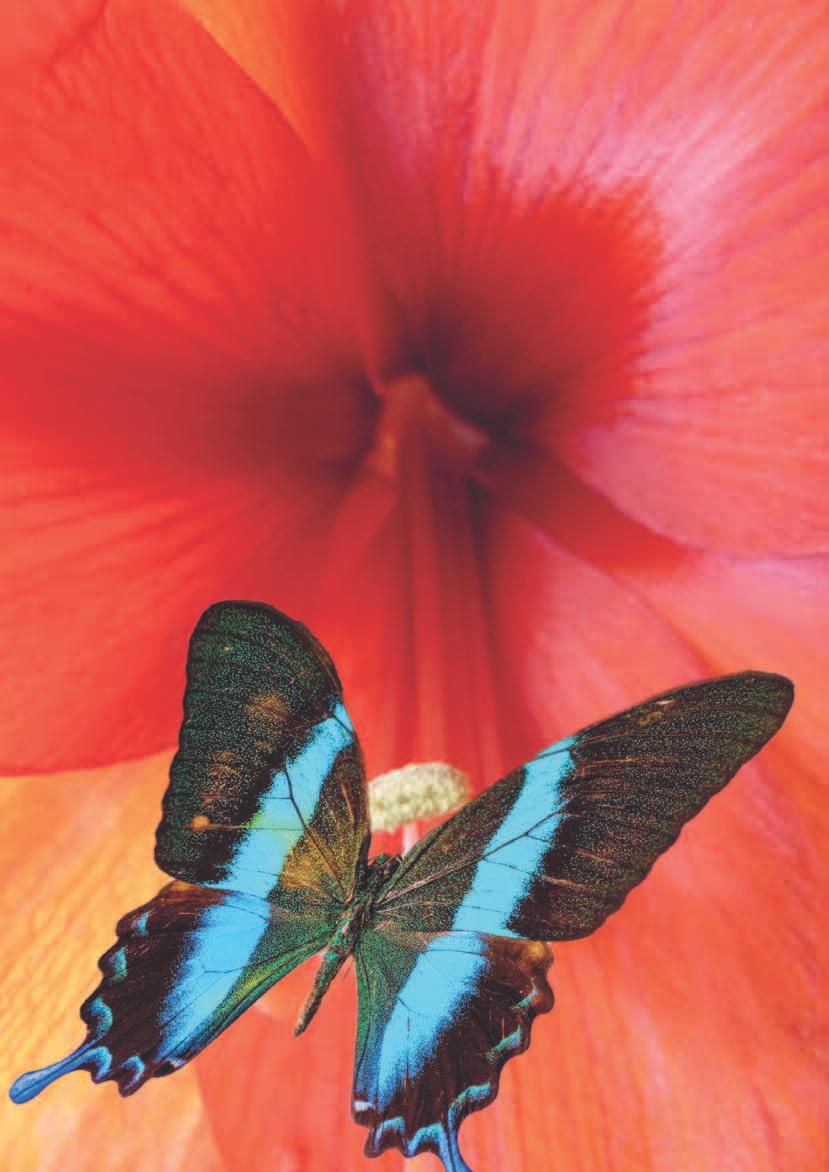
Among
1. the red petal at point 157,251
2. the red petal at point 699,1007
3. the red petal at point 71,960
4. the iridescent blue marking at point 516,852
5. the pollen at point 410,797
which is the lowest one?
the red petal at point 71,960

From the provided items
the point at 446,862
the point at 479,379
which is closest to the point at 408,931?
the point at 446,862

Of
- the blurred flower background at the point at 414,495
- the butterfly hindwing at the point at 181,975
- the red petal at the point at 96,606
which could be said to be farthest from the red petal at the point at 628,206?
the butterfly hindwing at the point at 181,975

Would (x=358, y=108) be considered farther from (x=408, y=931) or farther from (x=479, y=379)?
(x=408, y=931)

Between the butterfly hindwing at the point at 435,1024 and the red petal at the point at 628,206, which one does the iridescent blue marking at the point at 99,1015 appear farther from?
the red petal at the point at 628,206

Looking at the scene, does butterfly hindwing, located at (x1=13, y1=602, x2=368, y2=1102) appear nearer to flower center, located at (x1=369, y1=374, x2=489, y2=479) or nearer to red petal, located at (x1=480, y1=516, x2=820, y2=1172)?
red petal, located at (x1=480, y1=516, x2=820, y2=1172)

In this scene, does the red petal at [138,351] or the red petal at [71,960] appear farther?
the red petal at [71,960]

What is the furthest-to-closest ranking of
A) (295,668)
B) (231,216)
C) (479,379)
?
(479,379) → (231,216) → (295,668)

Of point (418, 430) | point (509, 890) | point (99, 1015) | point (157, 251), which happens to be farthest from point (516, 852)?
point (418, 430)

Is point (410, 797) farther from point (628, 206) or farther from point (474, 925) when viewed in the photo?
point (628, 206)
